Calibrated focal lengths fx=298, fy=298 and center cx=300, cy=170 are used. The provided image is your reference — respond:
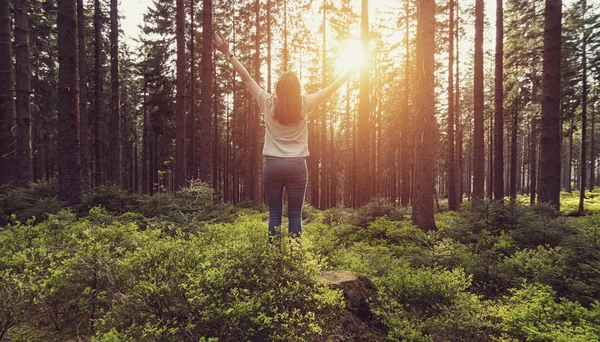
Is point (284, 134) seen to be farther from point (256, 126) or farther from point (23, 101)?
point (256, 126)

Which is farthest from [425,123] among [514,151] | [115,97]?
[514,151]

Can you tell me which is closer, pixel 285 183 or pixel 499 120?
pixel 285 183

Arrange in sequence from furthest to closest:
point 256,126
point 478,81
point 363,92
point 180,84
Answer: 1. point 256,126
2. point 478,81
3. point 363,92
4. point 180,84

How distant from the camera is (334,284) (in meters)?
3.60

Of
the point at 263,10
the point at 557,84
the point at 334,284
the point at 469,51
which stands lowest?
the point at 334,284

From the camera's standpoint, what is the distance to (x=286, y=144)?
3727mm

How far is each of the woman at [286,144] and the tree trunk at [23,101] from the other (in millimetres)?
11292

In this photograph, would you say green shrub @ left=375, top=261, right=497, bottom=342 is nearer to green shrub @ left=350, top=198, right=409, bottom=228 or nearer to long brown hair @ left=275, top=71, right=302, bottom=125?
long brown hair @ left=275, top=71, right=302, bottom=125

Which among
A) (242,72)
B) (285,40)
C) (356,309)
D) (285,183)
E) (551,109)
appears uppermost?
(285,40)

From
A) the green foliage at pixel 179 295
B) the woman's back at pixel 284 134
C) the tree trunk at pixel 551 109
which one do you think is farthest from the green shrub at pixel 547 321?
the tree trunk at pixel 551 109

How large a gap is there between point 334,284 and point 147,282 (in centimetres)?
204

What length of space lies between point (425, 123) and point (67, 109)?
10.5 m

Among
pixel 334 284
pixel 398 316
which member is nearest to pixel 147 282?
pixel 334 284

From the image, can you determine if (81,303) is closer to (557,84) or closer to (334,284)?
(334,284)
